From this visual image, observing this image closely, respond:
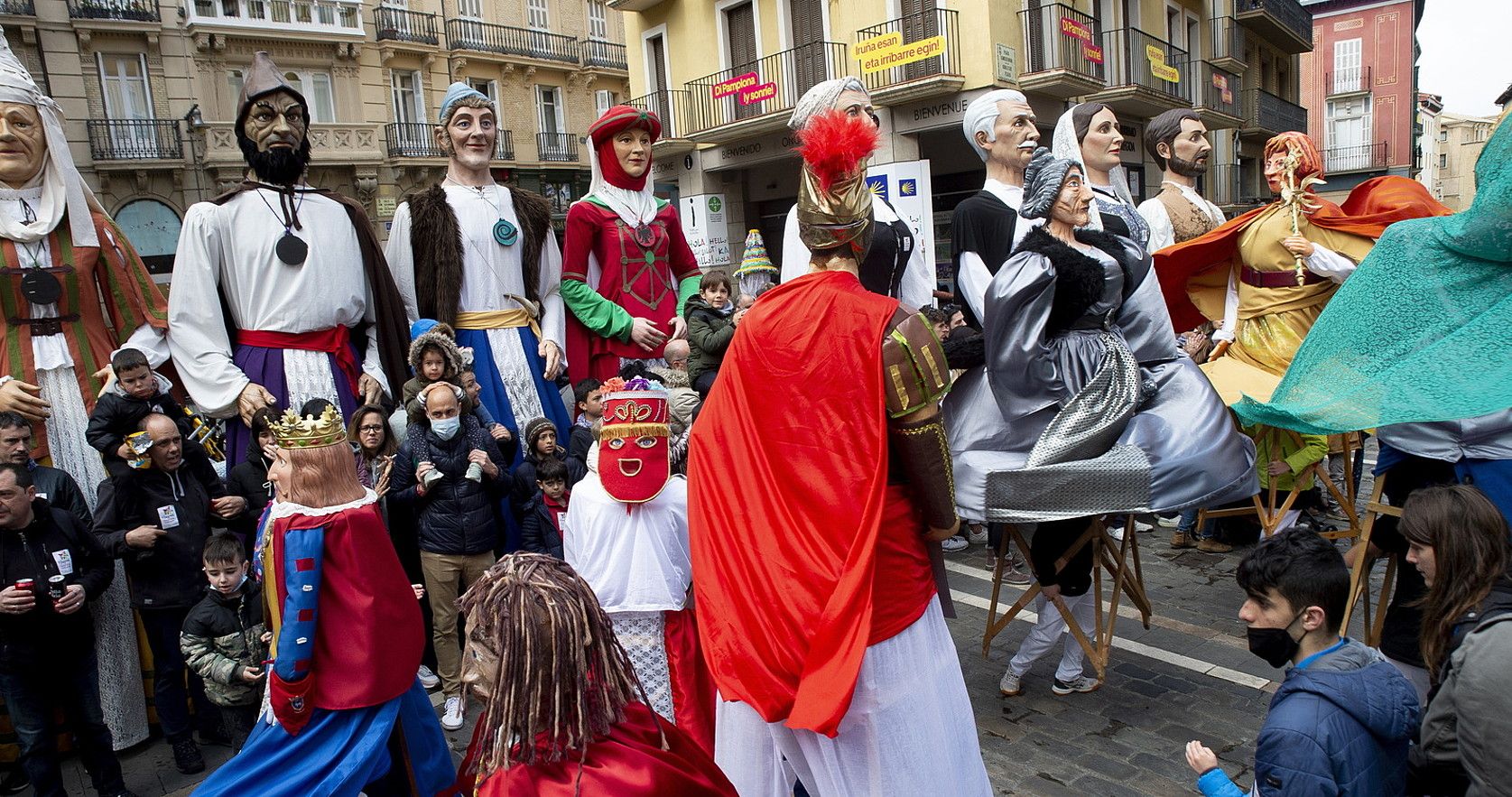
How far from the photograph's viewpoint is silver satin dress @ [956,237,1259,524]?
3.49 metres

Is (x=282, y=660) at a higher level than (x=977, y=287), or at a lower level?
lower

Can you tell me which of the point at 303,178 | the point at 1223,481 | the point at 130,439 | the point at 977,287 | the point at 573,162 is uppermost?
the point at 573,162

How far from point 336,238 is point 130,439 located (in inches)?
49.5

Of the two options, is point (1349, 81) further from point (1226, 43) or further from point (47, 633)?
point (47, 633)

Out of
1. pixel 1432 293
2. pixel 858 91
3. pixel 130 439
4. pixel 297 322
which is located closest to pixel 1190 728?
Answer: pixel 1432 293

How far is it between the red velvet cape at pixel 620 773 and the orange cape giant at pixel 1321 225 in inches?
166

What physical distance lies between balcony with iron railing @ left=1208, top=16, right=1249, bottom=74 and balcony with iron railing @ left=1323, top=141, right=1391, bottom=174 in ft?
58.5

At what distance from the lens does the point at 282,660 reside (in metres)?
→ 3.16

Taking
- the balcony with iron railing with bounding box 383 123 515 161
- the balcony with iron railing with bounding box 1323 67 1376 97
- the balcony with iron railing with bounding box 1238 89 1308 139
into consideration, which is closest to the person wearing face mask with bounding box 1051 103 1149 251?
the balcony with iron railing with bounding box 383 123 515 161

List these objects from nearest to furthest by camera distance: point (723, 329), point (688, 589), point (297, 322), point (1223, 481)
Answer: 1. point (1223, 481)
2. point (688, 589)
3. point (297, 322)
4. point (723, 329)

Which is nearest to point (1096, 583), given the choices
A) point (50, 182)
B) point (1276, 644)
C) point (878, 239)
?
point (1276, 644)

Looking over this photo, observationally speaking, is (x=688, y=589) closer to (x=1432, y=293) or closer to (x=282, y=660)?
(x=282, y=660)

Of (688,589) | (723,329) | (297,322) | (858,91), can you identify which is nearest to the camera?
(688,589)

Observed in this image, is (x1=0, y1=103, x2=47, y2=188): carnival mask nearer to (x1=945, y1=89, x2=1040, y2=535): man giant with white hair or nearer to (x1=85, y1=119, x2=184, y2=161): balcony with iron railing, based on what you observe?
(x1=945, y1=89, x2=1040, y2=535): man giant with white hair
